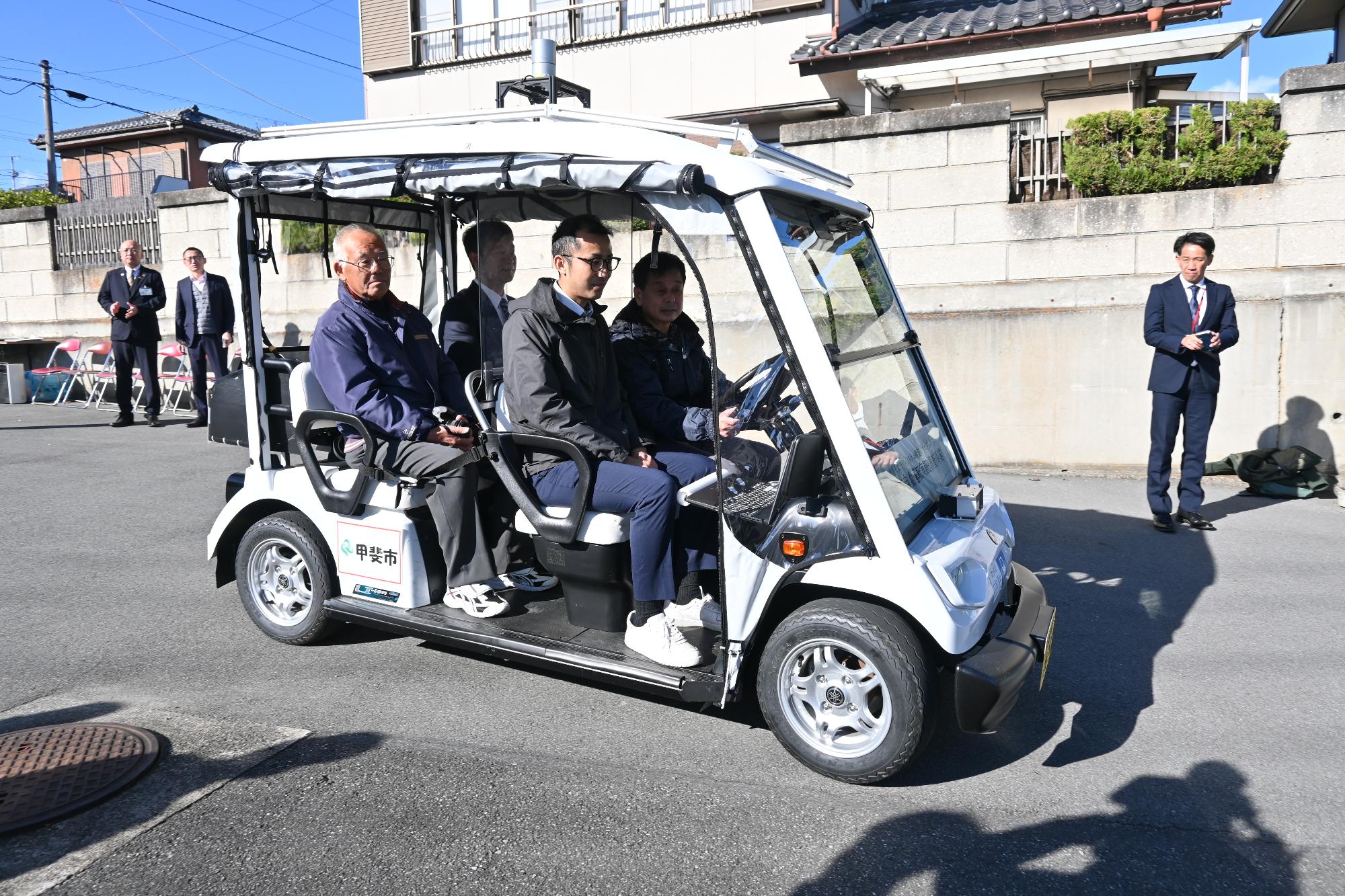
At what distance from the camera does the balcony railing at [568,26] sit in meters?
15.8

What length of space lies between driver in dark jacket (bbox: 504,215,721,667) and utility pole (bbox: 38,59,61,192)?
35.2 metres

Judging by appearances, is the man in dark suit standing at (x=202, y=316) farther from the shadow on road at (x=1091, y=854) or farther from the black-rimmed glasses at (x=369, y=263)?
the shadow on road at (x=1091, y=854)

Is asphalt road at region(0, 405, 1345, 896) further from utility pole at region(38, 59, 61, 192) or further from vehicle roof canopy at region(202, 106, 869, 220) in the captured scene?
utility pole at region(38, 59, 61, 192)

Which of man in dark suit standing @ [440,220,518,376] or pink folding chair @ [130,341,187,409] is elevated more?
man in dark suit standing @ [440,220,518,376]

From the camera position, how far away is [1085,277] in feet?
29.6

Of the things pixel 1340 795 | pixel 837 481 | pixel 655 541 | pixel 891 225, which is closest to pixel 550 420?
pixel 655 541

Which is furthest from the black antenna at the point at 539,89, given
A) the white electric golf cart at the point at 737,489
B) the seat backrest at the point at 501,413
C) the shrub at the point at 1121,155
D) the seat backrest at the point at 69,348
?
the seat backrest at the point at 69,348

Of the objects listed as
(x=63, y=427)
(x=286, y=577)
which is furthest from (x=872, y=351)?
(x=63, y=427)

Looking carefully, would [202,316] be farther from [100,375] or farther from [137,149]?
[137,149]

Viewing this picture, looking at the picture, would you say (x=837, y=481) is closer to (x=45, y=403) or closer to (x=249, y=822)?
(x=249, y=822)

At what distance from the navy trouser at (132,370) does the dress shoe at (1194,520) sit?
442 inches

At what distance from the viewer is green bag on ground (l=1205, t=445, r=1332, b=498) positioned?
7.79m

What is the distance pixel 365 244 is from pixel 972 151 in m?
6.72

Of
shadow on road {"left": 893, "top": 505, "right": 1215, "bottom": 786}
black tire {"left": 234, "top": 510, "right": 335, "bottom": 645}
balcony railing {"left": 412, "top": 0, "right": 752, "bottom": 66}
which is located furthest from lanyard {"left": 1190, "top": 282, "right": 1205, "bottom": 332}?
balcony railing {"left": 412, "top": 0, "right": 752, "bottom": 66}
